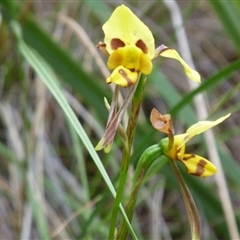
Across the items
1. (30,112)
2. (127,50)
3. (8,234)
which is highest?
(127,50)

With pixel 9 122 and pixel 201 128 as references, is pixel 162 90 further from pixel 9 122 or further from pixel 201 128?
pixel 201 128

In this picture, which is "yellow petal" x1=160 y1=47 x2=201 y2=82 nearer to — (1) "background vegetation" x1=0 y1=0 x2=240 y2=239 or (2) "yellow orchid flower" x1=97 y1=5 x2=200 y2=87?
(2) "yellow orchid flower" x1=97 y1=5 x2=200 y2=87

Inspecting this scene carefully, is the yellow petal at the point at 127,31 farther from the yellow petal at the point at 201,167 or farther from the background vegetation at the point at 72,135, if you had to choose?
the background vegetation at the point at 72,135

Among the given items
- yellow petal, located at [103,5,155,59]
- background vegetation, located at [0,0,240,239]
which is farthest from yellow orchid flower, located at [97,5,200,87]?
background vegetation, located at [0,0,240,239]

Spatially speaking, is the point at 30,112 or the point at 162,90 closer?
the point at 162,90

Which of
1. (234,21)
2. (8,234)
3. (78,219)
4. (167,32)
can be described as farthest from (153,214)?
(167,32)

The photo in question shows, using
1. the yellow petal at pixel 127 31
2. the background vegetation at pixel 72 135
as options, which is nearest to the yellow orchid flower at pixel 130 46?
Answer: the yellow petal at pixel 127 31
